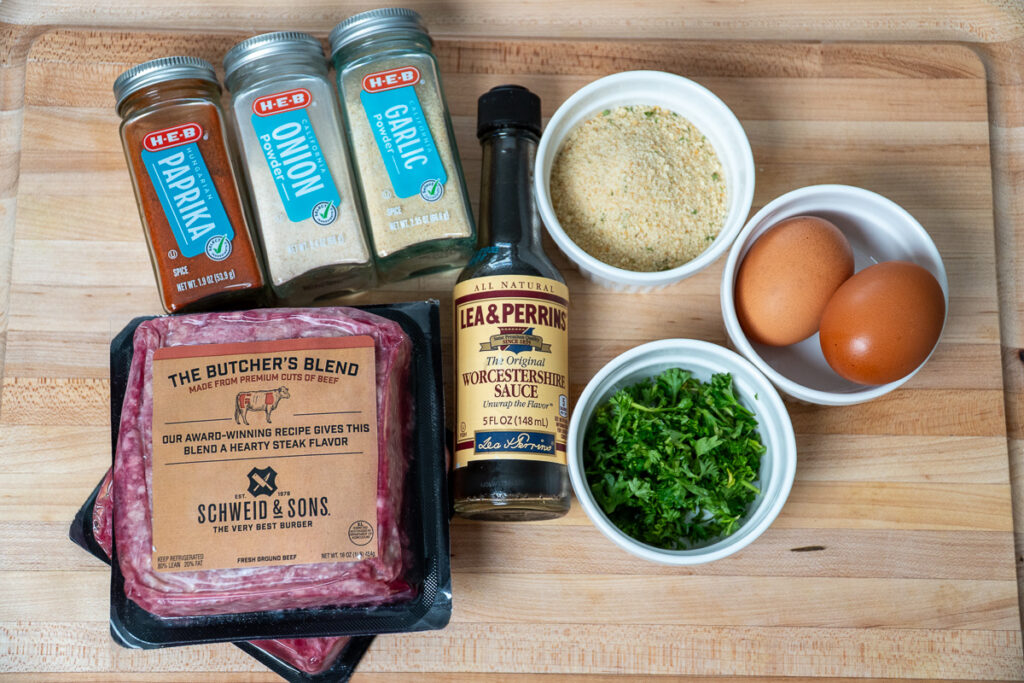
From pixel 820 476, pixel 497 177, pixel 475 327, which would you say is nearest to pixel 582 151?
pixel 497 177

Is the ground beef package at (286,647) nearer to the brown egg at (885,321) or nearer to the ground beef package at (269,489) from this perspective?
the ground beef package at (269,489)

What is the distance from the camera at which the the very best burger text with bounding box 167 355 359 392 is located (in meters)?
1.08

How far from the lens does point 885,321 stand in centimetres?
106

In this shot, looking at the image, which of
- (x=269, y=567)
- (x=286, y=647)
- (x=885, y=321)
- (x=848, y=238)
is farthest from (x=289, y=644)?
(x=848, y=238)

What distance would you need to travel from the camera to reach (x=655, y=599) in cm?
126

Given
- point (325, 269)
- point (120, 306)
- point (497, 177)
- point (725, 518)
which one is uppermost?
point (497, 177)

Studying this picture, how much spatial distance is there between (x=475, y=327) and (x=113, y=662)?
796 millimetres

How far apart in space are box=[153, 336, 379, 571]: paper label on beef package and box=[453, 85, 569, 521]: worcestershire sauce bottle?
0.52ft

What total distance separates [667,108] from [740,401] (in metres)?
0.51

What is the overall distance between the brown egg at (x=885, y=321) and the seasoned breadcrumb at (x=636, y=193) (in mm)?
246

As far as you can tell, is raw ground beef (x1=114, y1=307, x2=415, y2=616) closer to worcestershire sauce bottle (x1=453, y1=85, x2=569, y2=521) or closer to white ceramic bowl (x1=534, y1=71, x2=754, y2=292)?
worcestershire sauce bottle (x1=453, y1=85, x2=569, y2=521)

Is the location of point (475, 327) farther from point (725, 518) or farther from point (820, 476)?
point (820, 476)

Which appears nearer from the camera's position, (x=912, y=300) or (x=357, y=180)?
(x=912, y=300)

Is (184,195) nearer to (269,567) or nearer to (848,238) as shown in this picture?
(269,567)
